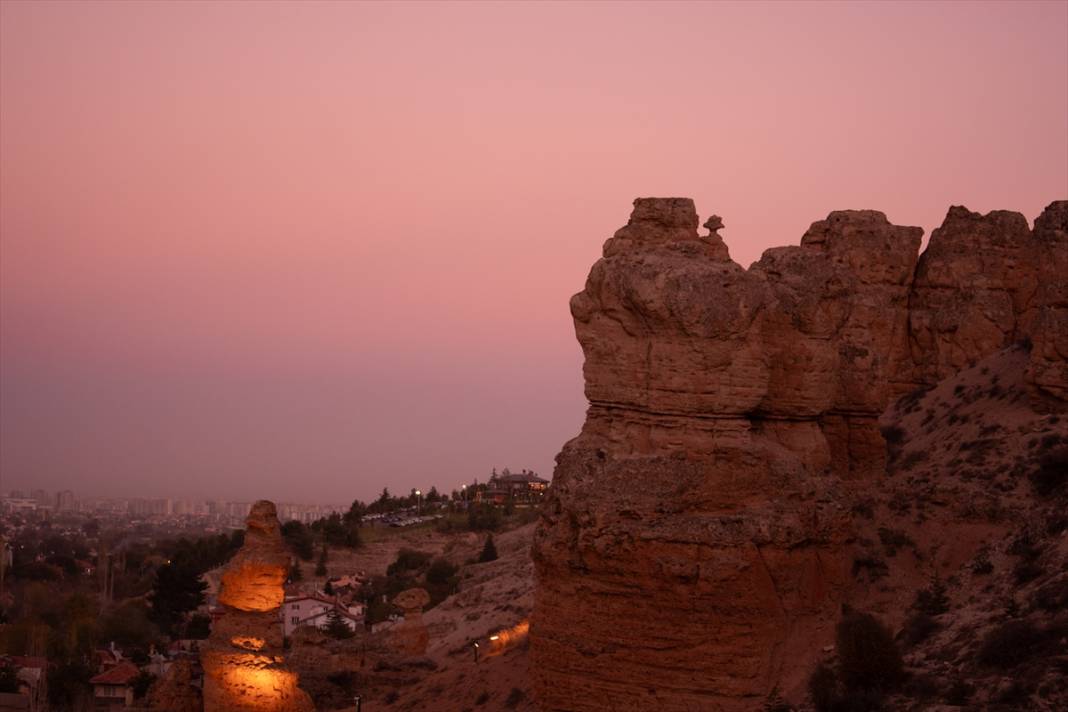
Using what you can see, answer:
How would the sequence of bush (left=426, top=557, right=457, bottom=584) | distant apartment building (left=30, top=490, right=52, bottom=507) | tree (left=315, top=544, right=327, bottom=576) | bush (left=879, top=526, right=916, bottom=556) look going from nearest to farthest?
bush (left=879, top=526, right=916, bottom=556), bush (left=426, top=557, right=457, bottom=584), tree (left=315, top=544, right=327, bottom=576), distant apartment building (left=30, top=490, right=52, bottom=507)

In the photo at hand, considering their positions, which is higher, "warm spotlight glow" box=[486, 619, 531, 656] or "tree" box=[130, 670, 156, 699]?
"warm spotlight glow" box=[486, 619, 531, 656]

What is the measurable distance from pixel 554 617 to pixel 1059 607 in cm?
815

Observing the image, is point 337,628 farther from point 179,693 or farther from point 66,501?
point 66,501

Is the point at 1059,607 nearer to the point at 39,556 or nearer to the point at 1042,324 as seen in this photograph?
the point at 1042,324

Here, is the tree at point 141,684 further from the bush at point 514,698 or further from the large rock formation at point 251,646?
the bush at point 514,698

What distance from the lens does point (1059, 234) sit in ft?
104

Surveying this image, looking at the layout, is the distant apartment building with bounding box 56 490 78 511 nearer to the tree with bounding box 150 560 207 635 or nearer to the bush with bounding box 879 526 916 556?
the tree with bounding box 150 560 207 635

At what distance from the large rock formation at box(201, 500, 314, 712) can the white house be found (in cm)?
1857

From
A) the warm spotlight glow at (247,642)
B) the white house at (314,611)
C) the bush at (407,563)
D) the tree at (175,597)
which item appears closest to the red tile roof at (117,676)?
the white house at (314,611)

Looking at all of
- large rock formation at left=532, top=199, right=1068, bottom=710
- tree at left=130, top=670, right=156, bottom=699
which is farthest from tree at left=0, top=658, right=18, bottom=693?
large rock formation at left=532, top=199, right=1068, bottom=710

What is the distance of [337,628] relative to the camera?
152 ft

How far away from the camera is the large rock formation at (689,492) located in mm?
22734

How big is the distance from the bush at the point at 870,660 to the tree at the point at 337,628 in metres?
25.4

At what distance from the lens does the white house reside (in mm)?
50781
